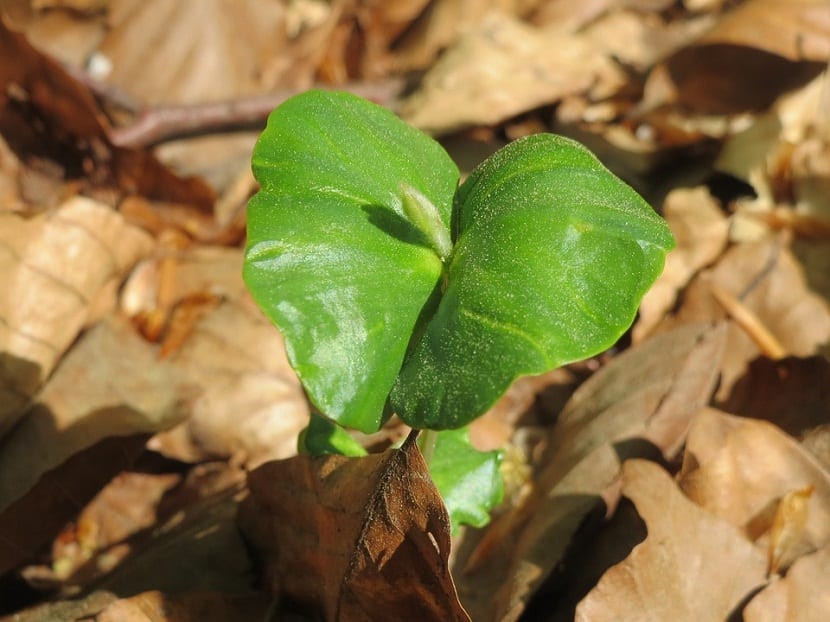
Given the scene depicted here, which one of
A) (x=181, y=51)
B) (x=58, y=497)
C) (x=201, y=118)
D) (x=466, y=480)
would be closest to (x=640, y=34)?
(x=201, y=118)

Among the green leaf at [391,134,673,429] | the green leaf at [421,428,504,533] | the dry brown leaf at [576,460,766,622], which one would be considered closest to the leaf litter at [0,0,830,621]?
the dry brown leaf at [576,460,766,622]

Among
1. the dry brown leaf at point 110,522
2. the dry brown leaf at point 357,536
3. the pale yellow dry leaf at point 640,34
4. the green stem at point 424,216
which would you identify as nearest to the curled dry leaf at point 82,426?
the dry brown leaf at point 110,522

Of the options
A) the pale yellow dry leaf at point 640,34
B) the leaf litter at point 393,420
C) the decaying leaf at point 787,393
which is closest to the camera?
the leaf litter at point 393,420

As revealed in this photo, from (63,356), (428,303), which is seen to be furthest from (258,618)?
(63,356)

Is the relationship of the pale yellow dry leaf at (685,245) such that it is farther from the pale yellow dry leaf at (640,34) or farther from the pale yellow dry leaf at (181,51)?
the pale yellow dry leaf at (181,51)

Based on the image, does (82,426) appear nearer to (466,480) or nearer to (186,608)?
(186,608)

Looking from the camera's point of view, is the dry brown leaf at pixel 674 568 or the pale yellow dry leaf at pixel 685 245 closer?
the dry brown leaf at pixel 674 568

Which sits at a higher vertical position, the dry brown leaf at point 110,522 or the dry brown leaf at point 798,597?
the dry brown leaf at point 798,597
